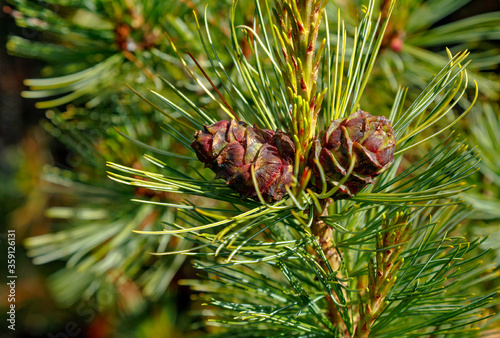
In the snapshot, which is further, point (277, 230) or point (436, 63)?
point (436, 63)

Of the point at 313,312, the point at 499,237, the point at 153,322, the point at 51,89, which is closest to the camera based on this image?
the point at 313,312

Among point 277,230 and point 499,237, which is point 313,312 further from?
point 499,237

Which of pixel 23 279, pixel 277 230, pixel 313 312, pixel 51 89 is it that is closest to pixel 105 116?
pixel 51 89
